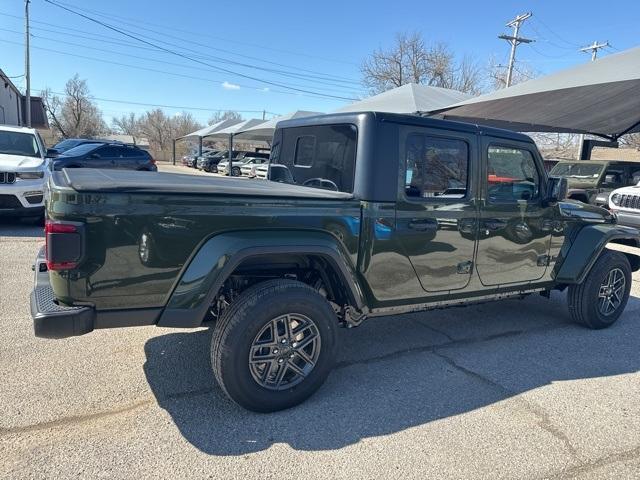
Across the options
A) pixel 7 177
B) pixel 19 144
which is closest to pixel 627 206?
pixel 7 177

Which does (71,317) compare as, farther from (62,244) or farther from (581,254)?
(581,254)

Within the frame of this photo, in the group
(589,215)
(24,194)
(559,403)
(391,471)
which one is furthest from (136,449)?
(24,194)

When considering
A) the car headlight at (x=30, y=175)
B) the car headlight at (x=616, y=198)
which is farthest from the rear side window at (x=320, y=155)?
the car headlight at (x=616, y=198)

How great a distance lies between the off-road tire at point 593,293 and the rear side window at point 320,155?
293 cm

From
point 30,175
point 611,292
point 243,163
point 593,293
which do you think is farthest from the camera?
point 243,163

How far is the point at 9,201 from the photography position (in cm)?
789

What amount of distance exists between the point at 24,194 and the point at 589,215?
8.30 meters

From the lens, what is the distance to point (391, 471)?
2.56 metres

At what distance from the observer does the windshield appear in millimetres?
13656

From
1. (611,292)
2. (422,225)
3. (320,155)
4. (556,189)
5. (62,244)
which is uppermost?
(320,155)

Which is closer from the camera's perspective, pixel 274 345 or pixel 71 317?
pixel 71 317

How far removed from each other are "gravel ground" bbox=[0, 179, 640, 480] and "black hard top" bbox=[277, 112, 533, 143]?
6.26ft

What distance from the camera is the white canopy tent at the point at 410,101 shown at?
13547 millimetres

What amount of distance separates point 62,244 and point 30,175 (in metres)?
6.73
